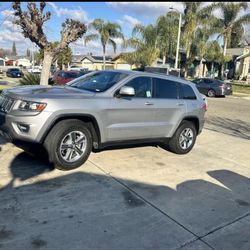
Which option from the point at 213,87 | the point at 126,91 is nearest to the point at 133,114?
the point at 126,91

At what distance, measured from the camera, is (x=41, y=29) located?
12.9 metres

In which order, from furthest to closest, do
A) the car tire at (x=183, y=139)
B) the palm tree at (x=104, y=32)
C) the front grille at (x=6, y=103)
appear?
the palm tree at (x=104, y=32), the car tire at (x=183, y=139), the front grille at (x=6, y=103)

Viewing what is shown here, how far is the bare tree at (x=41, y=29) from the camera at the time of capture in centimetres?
1256

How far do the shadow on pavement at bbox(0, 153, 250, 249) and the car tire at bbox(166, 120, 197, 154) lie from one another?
1.51m

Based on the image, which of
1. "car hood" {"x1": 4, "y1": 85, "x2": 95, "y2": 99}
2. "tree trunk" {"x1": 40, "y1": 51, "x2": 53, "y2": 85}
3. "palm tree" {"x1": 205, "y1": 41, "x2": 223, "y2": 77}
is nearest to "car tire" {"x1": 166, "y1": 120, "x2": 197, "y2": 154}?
"car hood" {"x1": 4, "y1": 85, "x2": 95, "y2": 99}

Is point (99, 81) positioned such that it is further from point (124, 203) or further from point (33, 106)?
point (124, 203)

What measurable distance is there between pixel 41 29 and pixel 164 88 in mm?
7728

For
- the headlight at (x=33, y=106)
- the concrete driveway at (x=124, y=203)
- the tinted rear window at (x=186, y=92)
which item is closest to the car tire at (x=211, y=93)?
the tinted rear window at (x=186, y=92)

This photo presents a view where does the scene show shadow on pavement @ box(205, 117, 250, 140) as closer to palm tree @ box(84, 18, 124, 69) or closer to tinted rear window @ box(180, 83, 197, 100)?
tinted rear window @ box(180, 83, 197, 100)

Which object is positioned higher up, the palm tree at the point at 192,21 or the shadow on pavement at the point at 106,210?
the palm tree at the point at 192,21

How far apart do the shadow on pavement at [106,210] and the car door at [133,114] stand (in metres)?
0.98

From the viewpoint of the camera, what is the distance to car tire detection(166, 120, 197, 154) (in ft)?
23.1

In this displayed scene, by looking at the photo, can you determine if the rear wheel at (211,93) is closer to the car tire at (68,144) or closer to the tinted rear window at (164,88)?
the tinted rear window at (164,88)

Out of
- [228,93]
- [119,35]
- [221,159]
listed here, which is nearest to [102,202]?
[221,159]
